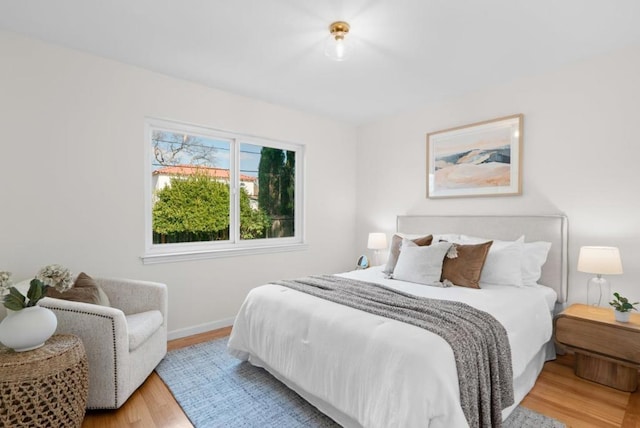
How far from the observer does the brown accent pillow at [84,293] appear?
2189 millimetres

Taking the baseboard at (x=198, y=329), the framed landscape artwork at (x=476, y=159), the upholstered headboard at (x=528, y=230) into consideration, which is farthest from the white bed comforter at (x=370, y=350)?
the framed landscape artwork at (x=476, y=159)

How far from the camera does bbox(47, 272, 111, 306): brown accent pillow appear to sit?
7.18ft

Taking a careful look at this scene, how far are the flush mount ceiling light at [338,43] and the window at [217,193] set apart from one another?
1.51 meters

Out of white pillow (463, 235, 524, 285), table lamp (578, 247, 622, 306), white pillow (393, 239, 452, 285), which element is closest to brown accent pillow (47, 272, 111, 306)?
white pillow (393, 239, 452, 285)

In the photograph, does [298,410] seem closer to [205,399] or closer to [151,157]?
[205,399]

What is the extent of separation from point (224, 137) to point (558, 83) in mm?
3234

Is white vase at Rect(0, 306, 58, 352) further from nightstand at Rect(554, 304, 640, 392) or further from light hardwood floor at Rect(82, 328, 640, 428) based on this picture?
nightstand at Rect(554, 304, 640, 392)

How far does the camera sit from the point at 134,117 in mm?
2900

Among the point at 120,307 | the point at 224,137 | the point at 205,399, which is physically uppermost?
the point at 224,137

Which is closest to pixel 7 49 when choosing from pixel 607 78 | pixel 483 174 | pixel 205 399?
pixel 205 399

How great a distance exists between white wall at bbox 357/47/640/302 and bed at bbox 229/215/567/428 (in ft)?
0.62

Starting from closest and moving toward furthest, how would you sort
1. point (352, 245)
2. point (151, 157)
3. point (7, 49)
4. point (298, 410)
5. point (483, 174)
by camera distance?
1. point (298, 410)
2. point (7, 49)
3. point (151, 157)
4. point (483, 174)
5. point (352, 245)

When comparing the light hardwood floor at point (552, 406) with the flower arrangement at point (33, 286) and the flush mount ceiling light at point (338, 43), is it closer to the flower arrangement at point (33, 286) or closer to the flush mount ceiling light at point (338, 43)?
the flower arrangement at point (33, 286)

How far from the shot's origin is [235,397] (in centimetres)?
215
